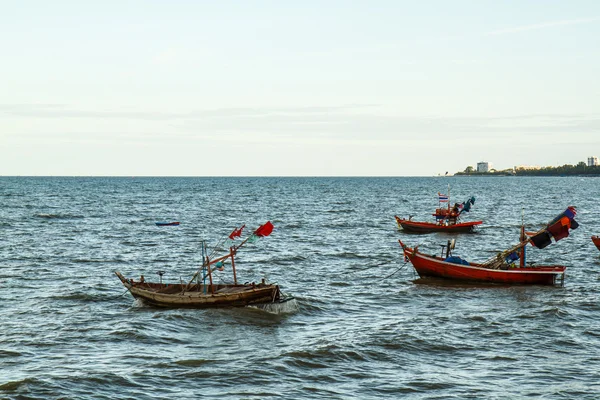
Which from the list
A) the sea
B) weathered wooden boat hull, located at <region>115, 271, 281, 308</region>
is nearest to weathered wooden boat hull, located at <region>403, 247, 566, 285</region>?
the sea

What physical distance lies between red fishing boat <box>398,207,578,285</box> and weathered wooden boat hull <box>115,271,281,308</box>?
12123 mm

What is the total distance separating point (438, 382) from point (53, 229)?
55.9 m

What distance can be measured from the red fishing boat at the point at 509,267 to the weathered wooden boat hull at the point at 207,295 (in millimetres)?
12123

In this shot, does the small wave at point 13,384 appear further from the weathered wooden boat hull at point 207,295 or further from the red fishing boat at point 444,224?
the red fishing boat at point 444,224

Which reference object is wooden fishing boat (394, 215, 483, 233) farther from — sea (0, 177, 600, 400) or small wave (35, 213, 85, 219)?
small wave (35, 213, 85, 219)

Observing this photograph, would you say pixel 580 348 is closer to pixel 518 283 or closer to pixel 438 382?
pixel 438 382

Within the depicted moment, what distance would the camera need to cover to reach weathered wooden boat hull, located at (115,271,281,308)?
29.1 m

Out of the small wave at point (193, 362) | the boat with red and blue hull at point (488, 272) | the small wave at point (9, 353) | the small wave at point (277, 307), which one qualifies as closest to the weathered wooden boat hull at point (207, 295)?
the small wave at point (277, 307)

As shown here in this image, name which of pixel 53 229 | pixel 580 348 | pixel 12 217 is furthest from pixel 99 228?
pixel 580 348

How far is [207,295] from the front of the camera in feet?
96.5

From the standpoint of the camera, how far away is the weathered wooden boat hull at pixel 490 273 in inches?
1437

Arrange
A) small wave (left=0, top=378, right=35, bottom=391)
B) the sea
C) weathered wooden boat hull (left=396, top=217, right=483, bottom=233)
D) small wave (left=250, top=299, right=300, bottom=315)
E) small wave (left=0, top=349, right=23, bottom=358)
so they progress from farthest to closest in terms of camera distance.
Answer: weathered wooden boat hull (left=396, top=217, right=483, bottom=233)
small wave (left=250, top=299, right=300, bottom=315)
small wave (left=0, top=349, right=23, bottom=358)
the sea
small wave (left=0, top=378, right=35, bottom=391)

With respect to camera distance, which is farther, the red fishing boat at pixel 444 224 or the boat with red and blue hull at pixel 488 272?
the red fishing boat at pixel 444 224

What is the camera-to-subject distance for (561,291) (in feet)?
115
